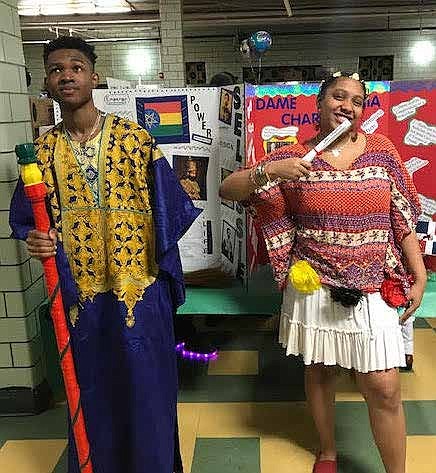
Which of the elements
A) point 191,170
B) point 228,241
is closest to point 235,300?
point 228,241

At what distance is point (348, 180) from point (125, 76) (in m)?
9.63

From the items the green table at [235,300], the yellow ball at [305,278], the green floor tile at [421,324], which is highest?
the yellow ball at [305,278]

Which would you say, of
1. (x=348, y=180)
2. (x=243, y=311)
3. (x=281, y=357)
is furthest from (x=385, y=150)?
(x=281, y=357)

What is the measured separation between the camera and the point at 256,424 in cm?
257

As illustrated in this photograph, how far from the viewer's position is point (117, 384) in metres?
1.87

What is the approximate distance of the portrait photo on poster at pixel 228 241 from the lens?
8.80 feet

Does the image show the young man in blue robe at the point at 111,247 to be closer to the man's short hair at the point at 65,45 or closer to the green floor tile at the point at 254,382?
the man's short hair at the point at 65,45

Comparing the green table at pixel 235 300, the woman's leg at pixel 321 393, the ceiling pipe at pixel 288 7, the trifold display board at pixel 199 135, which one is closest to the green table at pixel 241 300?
the green table at pixel 235 300

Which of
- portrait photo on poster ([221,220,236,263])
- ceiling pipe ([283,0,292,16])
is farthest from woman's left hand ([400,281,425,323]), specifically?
ceiling pipe ([283,0,292,16])

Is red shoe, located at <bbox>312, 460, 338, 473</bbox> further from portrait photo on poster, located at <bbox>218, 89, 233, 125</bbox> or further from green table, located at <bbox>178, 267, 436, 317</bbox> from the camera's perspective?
portrait photo on poster, located at <bbox>218, 89, 233, 125</bbox>

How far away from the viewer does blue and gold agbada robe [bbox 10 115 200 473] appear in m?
1.73

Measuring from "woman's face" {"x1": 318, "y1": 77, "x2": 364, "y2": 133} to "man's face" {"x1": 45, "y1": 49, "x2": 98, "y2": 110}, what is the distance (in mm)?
765

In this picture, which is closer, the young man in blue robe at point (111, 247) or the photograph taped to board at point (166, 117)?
the young man in blue robe at point (111, 247)

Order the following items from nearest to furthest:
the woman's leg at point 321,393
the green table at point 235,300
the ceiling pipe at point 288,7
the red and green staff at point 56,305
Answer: the red and green staff at point 56,305
the woman's leg at point 321,393
the green table at point 235,300
the ceiling pipe at point 288,7
